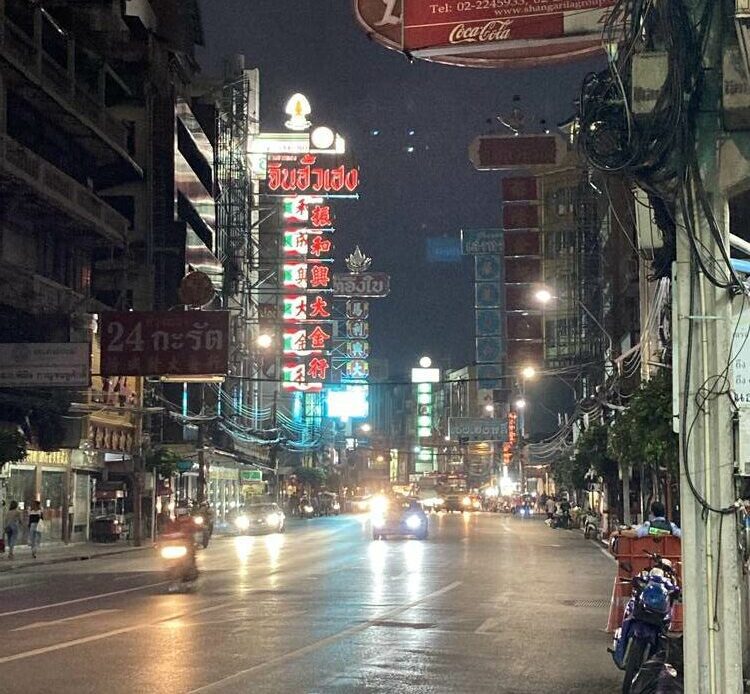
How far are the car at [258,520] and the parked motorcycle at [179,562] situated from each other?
32269 mm

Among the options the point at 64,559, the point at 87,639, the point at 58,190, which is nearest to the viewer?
the point at 87,639

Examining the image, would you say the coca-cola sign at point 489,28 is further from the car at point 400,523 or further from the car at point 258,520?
the car at point 258,520

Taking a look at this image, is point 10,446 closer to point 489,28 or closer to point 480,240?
point 489,28

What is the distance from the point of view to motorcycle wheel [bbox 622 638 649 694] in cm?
1012

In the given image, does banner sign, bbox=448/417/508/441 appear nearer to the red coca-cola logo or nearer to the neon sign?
the neon sign

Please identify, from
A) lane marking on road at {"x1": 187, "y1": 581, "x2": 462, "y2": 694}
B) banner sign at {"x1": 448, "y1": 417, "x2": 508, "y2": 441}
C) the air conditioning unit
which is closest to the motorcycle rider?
lane marking on road at {"x1": 187, "y1": 581, "x2": 462, "y2": 694}

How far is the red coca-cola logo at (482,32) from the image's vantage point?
8969 millimetres

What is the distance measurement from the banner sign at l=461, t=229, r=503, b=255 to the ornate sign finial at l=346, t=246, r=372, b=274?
62.5 feet

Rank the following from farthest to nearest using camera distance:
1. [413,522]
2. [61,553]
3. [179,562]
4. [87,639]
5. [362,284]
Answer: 1. [362,284]
2. [413,522]
3. [61,553]
4. [179,562]
5. [87,639]

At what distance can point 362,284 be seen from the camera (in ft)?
311

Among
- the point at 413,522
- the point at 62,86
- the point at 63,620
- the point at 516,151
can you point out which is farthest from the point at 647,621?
the point at 413,522

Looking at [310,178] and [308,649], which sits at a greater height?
[310,178]

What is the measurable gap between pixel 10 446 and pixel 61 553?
7510mm

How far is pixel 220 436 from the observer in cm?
6656
